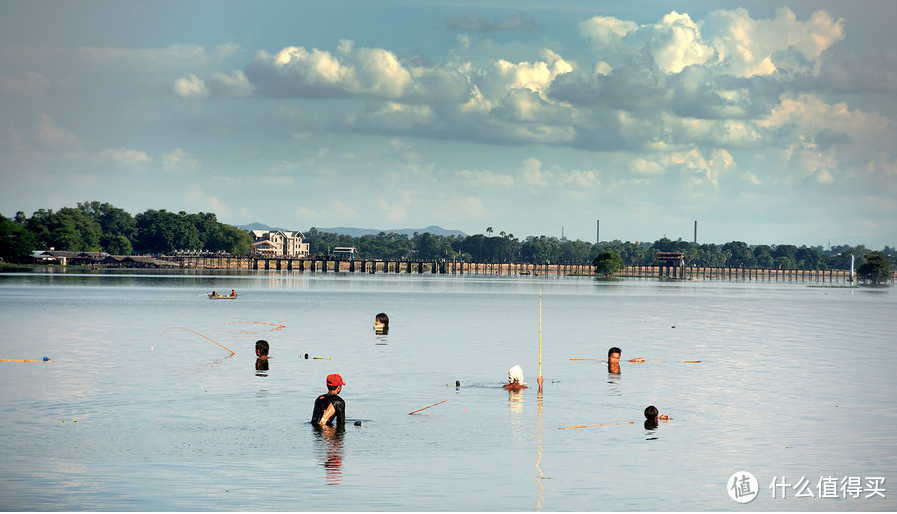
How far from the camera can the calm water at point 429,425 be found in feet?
77.1

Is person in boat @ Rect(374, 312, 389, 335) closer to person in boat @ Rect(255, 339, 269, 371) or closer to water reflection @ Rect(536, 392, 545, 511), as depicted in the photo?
person in boat @ Rect(255, 339, 269, 371)

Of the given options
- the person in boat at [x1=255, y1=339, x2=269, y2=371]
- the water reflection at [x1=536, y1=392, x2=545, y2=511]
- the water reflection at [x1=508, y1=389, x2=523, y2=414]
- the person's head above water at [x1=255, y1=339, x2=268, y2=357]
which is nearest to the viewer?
the water reflection at [x1=536, y1=392, x2=545, y2=511]

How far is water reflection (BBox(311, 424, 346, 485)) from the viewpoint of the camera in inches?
985

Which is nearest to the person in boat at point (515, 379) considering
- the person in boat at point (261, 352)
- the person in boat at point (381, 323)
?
the person in boat at point (261, 352)

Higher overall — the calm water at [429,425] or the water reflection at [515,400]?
the water reflection at [515,400]

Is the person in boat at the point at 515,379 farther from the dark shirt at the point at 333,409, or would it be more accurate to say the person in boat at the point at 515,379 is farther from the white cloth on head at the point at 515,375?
the dark shirt at the point at 333,409

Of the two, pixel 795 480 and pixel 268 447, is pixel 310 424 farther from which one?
pixel 795 480

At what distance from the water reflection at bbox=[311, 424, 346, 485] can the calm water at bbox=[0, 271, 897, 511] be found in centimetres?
10

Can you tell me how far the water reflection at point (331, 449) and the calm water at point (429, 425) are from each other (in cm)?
10

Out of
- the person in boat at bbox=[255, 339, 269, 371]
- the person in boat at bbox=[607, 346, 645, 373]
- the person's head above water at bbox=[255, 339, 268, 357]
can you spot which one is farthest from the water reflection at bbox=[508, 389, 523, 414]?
the person's head above water at bbox=[255, 339, 268, 357]

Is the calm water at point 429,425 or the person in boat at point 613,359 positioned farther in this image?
the person in boat at point 613,359

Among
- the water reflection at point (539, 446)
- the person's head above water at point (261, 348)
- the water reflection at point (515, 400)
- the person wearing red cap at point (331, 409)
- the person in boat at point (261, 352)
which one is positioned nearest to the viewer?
the water reflection at point (539, 446)

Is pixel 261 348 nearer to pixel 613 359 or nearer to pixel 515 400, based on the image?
pixel 613 359

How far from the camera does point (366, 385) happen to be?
4300 centimetres
